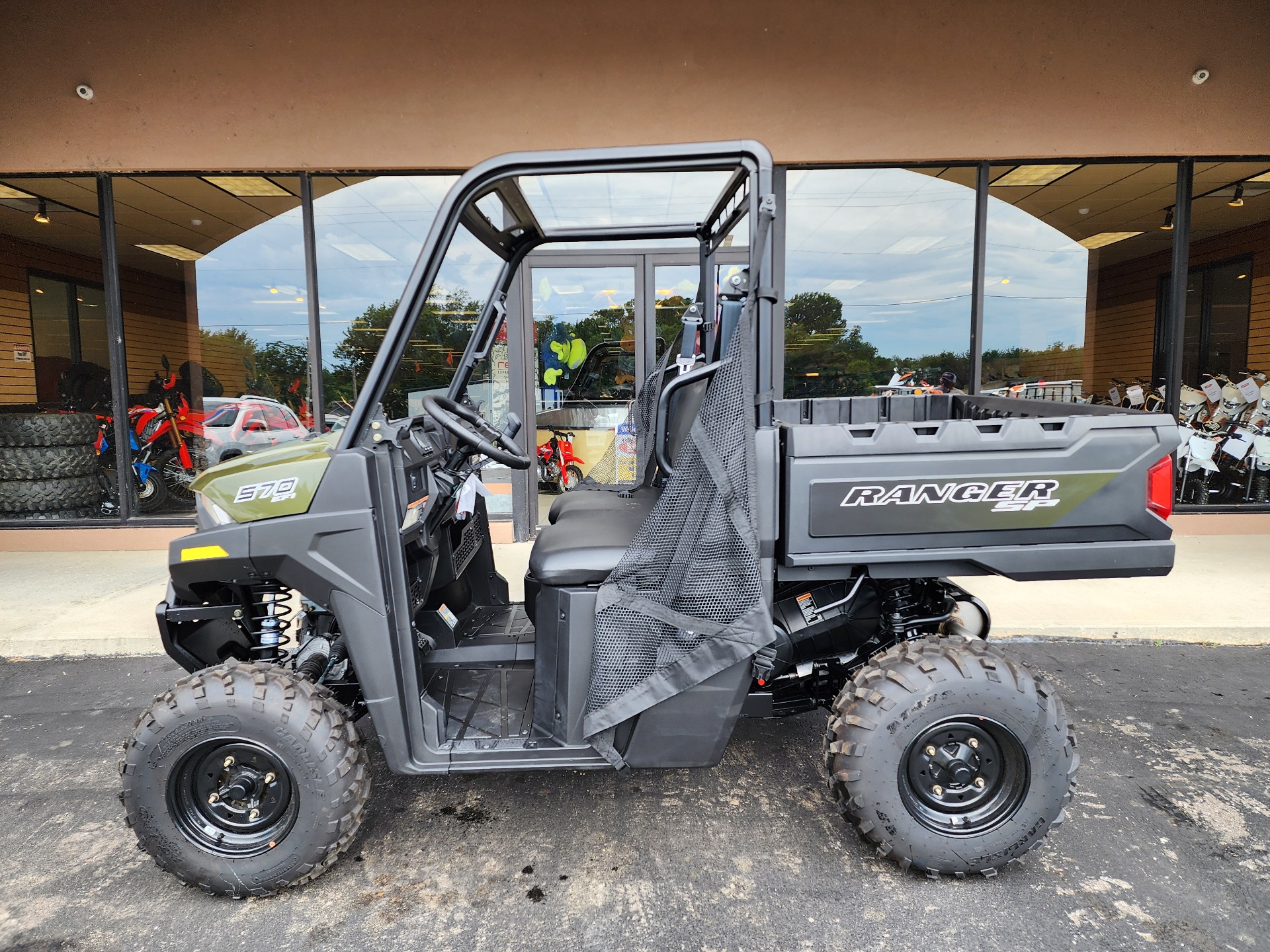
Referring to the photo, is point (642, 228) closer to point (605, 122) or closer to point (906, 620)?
point (906, 620)

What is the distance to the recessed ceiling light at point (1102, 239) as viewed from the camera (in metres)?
7.64

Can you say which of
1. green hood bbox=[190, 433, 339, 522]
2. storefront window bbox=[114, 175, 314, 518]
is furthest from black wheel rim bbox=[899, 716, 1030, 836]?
storefront window bbox=[114, 175, 314, 518]

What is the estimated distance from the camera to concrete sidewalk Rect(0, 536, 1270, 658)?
171 inches

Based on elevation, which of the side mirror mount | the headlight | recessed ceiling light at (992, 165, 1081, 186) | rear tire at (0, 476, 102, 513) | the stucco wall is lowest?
rear tire at (0, 476, 102, 513)

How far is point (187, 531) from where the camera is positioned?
21.3 ft

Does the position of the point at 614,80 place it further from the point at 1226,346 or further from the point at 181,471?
the point at 1226,346

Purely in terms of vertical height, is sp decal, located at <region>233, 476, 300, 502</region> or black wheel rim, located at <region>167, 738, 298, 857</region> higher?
sp decal, located at <region>233, 476, 300, 502</region>

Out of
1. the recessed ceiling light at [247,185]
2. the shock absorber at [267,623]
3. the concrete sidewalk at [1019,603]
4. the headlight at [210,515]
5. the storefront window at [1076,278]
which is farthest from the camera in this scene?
the storefront window at [1076,278]

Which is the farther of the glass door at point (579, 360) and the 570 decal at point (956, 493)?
the glass door at point (579, 360)

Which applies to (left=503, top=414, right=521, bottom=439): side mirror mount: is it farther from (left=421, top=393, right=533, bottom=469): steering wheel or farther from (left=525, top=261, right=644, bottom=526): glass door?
(left=525, top=261, right=644, bottom=526): glass door

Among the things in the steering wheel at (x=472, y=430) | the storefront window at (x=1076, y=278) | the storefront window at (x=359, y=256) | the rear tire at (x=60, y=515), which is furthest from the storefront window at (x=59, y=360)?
the storefront window at (x=1076, y=278)

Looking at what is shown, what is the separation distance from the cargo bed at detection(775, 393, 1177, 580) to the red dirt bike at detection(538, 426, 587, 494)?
585cm

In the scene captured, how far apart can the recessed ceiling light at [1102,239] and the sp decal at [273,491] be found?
8.40 meters

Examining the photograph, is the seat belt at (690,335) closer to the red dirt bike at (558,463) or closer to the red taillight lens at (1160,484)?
the red taillight lens at (1160,484)
